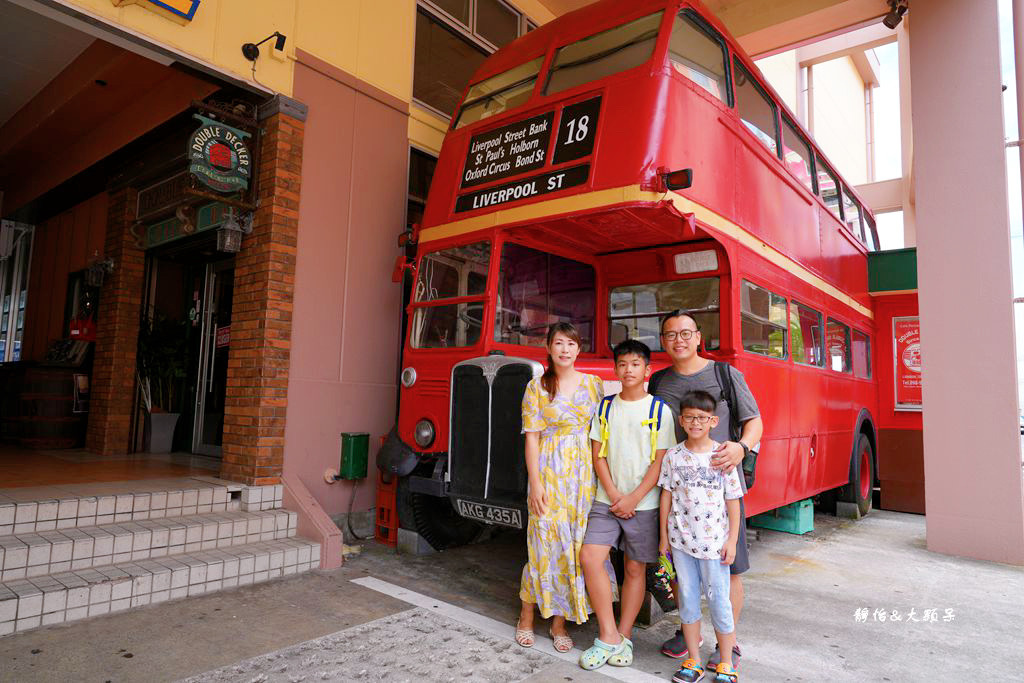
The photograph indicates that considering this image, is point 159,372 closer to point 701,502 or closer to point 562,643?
point 562,643

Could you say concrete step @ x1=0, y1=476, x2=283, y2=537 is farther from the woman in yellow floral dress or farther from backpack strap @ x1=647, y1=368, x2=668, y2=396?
backpack strap @ x1=647, y1=368, x2=668, y2=396

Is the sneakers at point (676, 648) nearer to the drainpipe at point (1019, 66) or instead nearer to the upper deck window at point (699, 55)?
the upper deck window at point (699, 55)

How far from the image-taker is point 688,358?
130 inches

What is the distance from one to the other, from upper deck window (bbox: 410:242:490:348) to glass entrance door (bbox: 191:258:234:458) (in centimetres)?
317

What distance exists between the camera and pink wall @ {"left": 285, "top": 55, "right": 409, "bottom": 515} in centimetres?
534

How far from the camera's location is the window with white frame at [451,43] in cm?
672

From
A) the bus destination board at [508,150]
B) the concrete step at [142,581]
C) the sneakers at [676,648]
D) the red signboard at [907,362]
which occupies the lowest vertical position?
the sneakers at [676,648]

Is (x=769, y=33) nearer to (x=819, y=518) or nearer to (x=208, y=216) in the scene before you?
(x=819, y=518)

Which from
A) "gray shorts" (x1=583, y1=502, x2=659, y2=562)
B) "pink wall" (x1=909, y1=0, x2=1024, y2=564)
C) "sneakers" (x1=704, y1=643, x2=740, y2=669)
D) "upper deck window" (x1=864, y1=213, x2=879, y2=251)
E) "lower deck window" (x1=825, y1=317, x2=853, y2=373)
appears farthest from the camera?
"upper deck window" (x1=864, y1=213, x2=879, y2=251)

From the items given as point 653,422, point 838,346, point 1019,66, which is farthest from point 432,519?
point 1019,66

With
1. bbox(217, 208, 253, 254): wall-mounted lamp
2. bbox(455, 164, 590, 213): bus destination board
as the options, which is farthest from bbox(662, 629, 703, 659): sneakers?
bbox(217, 208, 253, 254): wall-mounted lamp

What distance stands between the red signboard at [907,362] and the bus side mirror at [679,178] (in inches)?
249

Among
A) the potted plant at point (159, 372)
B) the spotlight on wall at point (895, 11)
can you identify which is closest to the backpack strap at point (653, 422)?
the potted plant at point (159, 372)

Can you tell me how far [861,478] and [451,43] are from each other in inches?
284
